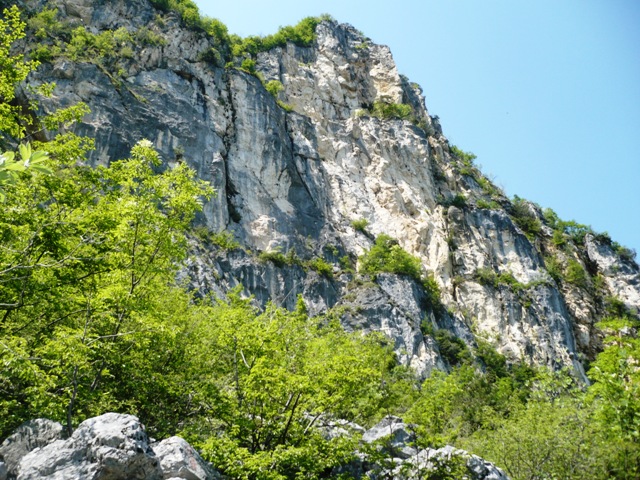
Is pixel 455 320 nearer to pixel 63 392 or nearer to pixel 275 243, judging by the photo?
pixel 275 243

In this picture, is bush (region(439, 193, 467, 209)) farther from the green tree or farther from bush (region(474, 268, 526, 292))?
the green tree

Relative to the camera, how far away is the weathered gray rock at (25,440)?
6.39 m

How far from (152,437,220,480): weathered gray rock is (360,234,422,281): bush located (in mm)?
33857

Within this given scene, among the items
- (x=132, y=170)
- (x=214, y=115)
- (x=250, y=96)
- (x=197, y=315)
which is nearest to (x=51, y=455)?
(x=132, y=170)

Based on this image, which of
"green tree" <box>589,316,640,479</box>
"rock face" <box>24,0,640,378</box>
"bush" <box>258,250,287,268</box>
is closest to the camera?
"green tree" <box>589,316,640,479</box>

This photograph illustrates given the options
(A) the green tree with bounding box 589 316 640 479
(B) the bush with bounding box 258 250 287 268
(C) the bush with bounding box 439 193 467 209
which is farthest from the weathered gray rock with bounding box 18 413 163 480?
(C) the bush with bounding box 439 193 467 209

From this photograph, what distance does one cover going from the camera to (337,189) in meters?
47.8

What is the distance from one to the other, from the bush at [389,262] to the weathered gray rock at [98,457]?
34619 mm

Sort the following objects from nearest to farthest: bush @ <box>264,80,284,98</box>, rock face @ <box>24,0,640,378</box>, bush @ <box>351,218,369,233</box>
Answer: rock face @ <box>24,0,640,378</box>, bush @ <box>351,218,369,233</box>, bush @ <box>264,80,284,98</box>

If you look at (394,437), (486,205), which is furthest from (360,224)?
(394,437)

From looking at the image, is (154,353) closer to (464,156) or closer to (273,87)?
(273,87)

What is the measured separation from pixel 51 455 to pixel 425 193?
1889 inches

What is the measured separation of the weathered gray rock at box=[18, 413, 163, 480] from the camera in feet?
20.1

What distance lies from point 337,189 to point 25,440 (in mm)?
42069
